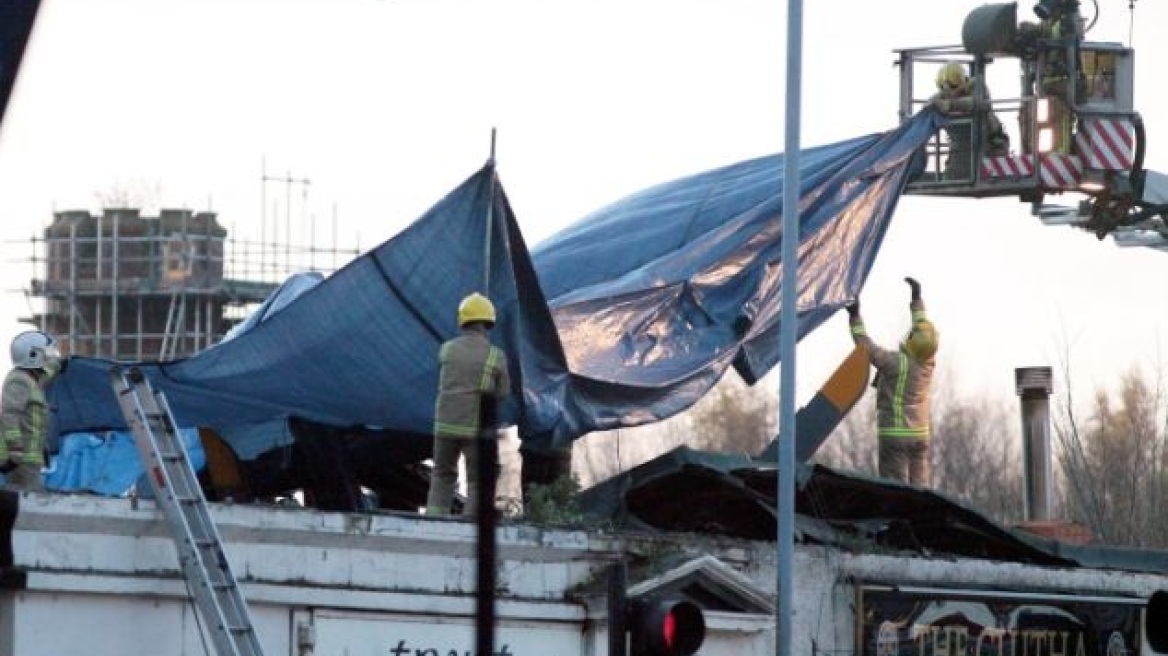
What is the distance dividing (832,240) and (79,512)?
385 inches

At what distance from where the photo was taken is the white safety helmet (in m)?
15.9

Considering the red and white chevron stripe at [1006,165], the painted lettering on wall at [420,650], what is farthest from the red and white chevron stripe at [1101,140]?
the painted lettering on wall at [420,650]

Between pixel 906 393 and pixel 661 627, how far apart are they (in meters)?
9.90

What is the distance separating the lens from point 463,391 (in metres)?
16.2

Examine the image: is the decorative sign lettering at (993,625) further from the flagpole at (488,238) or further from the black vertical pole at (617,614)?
the black vertical pole at (617,614)

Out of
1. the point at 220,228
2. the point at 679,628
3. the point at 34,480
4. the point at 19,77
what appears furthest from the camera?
the point at 220,228

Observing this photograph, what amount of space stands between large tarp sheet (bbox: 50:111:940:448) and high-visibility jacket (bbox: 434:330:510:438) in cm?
108

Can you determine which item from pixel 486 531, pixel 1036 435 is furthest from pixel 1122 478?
pixel 486 531

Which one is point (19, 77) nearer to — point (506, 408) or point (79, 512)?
point (79, 512)

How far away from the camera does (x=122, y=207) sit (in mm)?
64562

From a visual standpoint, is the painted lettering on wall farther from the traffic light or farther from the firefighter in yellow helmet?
the traffic light

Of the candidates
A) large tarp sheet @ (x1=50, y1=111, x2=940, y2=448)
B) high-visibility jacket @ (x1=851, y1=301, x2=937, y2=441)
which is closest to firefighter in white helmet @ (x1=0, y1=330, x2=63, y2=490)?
large tarp sheet @ (x1=50, y1=111, x2=940, y2=448)

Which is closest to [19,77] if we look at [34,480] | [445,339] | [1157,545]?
[34,480]

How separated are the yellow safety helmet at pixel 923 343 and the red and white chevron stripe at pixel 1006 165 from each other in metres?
2.00
